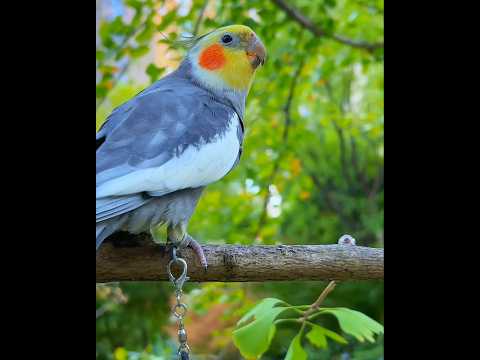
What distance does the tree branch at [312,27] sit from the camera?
227 centimetres

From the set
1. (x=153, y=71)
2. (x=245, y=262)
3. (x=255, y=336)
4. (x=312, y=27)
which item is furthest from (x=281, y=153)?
(x=255, y=336)

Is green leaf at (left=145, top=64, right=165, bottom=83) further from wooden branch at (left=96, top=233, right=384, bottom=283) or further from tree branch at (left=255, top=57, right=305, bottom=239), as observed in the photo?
wooden branch at (left=96, top=233, right=384, bottom=283)

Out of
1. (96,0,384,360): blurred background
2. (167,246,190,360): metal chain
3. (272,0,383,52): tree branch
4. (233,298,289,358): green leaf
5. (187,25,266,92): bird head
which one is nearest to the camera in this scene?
(167,246,190,360): metal chain

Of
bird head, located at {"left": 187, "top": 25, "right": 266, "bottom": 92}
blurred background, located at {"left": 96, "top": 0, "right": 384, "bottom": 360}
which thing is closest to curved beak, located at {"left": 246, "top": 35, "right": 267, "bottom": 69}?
bird head, located at {"left": 187, "top": 25, "right": 266, "bottom": 92}

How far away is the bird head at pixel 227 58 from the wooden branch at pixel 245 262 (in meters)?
0.45

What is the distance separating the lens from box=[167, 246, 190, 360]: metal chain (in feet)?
3.37

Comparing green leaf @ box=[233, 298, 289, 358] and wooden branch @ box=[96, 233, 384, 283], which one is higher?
wooden branch @ box=[96, 233, 384, 283]

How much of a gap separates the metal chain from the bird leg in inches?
1.5

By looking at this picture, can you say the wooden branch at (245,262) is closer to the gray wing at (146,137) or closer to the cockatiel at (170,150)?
the cockatiel at (170,150)

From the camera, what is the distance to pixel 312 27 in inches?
91.0
